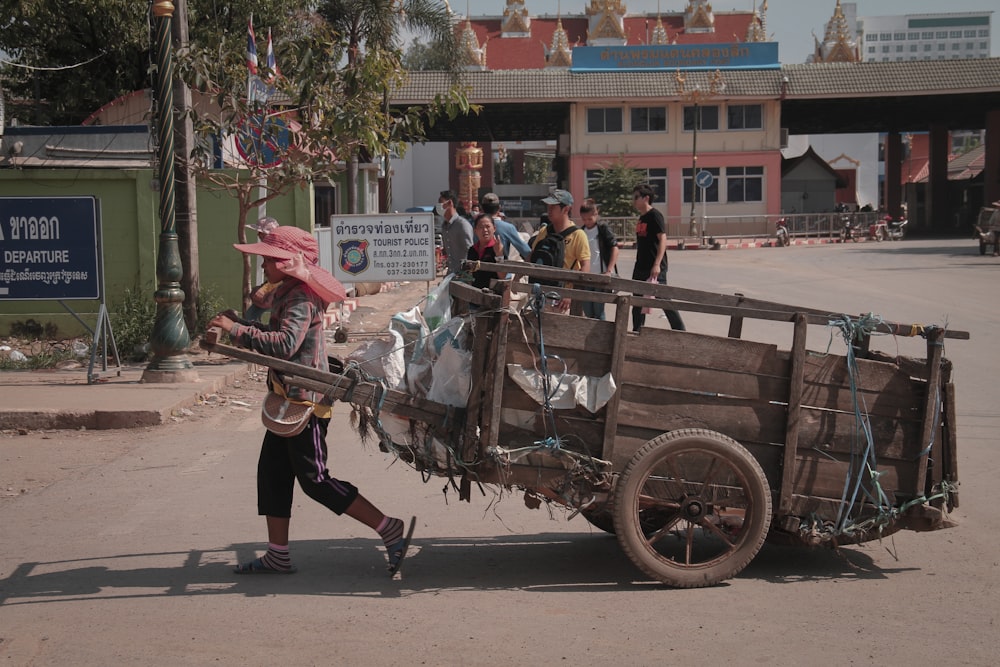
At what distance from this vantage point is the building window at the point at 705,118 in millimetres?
49781

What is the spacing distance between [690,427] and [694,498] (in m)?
0.33

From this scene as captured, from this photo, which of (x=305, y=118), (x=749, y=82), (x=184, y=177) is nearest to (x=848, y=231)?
(x=749, y=82)

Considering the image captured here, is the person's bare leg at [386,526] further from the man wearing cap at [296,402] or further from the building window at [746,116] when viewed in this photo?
the building window at [746,116]

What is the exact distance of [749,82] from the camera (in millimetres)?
48062

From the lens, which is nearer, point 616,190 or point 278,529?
point 278,529

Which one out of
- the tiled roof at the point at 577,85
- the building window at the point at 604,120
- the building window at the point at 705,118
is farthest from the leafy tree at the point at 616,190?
the building window at the point at 705,118

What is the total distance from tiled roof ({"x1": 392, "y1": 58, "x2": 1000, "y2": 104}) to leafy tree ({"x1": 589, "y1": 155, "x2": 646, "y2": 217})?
3855 millimetres

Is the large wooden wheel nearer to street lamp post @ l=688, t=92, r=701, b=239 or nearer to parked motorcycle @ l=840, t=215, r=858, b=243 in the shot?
street lamp post @ l=688, t=92, r=701, b=239

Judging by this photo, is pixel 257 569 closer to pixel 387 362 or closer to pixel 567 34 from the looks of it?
pixel 387 362

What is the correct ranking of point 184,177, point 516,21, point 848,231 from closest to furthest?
point 184,177
point 848,231
point 516,21

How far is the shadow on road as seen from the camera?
4.83m

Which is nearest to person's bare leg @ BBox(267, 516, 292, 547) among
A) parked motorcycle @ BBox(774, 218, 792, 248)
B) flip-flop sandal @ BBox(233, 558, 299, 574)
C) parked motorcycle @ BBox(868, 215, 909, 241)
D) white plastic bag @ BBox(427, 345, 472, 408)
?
flip-flop sandal @ BBox(233, 558, 299, 574)

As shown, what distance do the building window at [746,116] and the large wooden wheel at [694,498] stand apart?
47168mm

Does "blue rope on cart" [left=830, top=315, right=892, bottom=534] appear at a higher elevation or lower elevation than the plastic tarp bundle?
lower
